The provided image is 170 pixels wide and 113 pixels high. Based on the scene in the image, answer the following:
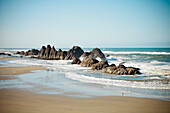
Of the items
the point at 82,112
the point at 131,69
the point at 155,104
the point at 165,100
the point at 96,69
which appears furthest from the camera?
the point at 96,69

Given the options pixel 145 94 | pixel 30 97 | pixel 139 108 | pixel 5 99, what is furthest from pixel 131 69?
pixel 5 99

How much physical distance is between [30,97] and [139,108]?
15.2 ft

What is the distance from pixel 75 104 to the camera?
6.57 meters

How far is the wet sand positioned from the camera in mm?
5887

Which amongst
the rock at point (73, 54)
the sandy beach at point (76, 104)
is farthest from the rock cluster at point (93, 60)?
the sandy beach at point (76, 104)

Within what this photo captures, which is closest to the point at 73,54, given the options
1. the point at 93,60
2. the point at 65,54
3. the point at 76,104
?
the point at 65,54

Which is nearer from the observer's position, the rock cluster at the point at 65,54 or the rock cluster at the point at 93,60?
the rock cluster at the point at 93,60

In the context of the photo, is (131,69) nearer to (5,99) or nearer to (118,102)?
(118,102)

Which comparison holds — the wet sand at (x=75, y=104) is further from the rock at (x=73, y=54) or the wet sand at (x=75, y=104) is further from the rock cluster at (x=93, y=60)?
the rock at (x=73, y=54)

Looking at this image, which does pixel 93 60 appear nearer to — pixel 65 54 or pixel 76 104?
pixel 76 104

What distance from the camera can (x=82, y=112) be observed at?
5.69 metres

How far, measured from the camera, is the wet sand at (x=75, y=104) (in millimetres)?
5887

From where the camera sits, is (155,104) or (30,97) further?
(30,97)

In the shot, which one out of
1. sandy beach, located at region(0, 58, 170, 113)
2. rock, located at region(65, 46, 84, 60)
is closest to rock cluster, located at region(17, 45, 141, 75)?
rock, located at region(65, 46, 84, 60)
